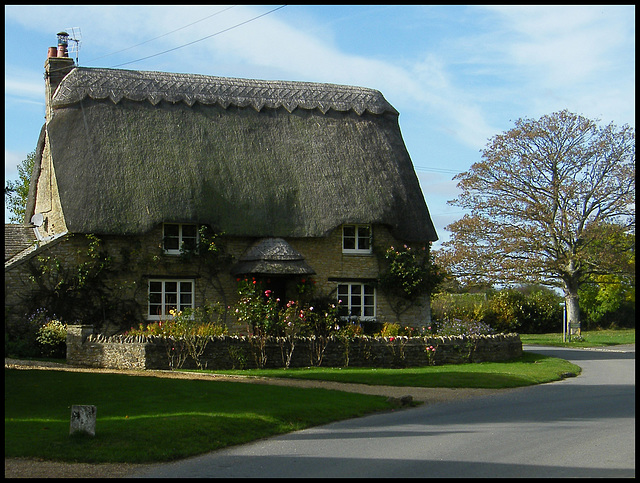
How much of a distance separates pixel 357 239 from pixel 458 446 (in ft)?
58.1

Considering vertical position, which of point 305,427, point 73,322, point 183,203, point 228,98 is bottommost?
point 305,427

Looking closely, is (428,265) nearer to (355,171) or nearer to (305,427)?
(355,171)

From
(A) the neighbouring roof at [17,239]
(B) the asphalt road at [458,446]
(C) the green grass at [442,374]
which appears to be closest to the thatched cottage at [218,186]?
(A) the neighbouring roof at [17,239]

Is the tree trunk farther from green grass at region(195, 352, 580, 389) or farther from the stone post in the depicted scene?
the stone post

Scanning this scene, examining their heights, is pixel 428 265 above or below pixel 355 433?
above

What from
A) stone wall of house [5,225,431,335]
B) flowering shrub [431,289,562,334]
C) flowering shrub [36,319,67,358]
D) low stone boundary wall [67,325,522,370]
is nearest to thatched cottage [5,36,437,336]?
stone wall of house [5,225,431,335]

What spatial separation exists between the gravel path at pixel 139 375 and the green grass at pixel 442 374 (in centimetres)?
58

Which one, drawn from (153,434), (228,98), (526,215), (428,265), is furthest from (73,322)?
(526,215)

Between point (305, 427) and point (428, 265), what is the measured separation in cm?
1675

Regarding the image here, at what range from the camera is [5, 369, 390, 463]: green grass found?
10.0m

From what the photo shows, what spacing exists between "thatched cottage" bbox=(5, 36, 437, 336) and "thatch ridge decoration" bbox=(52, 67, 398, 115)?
66mm

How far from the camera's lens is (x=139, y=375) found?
1769cm

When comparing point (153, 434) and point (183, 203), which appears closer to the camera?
point (153, 434)

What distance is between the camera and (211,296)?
2633 cm
